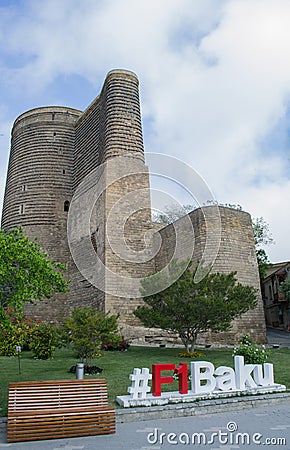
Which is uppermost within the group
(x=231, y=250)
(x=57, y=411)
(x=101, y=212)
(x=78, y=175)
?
(x=78, y=175)

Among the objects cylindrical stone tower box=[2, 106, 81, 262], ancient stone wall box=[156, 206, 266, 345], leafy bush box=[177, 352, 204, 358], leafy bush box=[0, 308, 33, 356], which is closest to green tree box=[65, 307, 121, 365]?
leafy bush box=[177, 352, 204, 358]

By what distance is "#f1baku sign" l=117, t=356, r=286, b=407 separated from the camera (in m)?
6.41

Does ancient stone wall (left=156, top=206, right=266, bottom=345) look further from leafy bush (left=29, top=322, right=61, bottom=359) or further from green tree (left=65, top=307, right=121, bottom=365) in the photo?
green tree (left=65, top=307, right=121, bottom=365)

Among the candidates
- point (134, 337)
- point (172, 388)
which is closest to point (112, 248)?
point (134, 337)

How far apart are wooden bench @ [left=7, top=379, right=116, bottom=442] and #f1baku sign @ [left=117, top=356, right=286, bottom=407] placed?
926 mm

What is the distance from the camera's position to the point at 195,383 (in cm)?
682

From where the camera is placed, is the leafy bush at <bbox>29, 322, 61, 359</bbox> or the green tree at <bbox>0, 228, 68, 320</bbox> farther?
the leafy bush at <bbox>29, 322, 61, 359</bbox>

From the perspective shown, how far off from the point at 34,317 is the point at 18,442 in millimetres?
16635

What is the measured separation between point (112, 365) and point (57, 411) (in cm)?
564

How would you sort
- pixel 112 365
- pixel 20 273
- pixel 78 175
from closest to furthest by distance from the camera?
1. pixel 20 273
2. pixel 112 365
3. pixel 78 175

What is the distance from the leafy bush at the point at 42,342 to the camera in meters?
12.2

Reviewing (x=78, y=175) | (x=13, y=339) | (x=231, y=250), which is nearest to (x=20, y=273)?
(x=13, y=339)

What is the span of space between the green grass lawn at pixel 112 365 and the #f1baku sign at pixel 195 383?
0.49m

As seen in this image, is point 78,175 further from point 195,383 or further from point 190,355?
point 195,383
